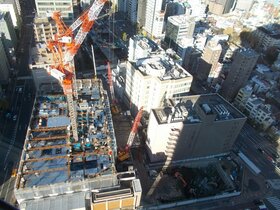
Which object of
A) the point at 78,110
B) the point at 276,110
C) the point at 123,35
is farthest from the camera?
the point at 123,35

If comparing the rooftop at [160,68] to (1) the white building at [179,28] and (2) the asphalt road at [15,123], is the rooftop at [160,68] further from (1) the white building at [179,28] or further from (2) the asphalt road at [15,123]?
(1) the white building at [179,28]

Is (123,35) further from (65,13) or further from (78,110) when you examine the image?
(78,110)

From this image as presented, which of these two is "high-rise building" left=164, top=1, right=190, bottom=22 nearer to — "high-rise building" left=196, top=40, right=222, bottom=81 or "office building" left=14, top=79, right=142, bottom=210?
"high-rise building" left=196, top=40, right=222, bottom=81

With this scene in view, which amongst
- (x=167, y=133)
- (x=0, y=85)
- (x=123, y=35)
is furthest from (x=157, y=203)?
(x=123, y=35)

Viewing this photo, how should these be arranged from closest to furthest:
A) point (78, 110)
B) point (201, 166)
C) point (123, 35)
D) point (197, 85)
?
point (78, 110), point (201, 166), point (197, 85), point (123, 35)

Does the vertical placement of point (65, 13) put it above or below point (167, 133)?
above

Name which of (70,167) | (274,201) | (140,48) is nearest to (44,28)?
(140,48)

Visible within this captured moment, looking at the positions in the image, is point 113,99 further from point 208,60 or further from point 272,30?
point 272,30

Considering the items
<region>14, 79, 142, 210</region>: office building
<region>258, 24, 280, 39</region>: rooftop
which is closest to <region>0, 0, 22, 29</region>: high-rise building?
<region>14, 79, 142, 210</region>: office building
